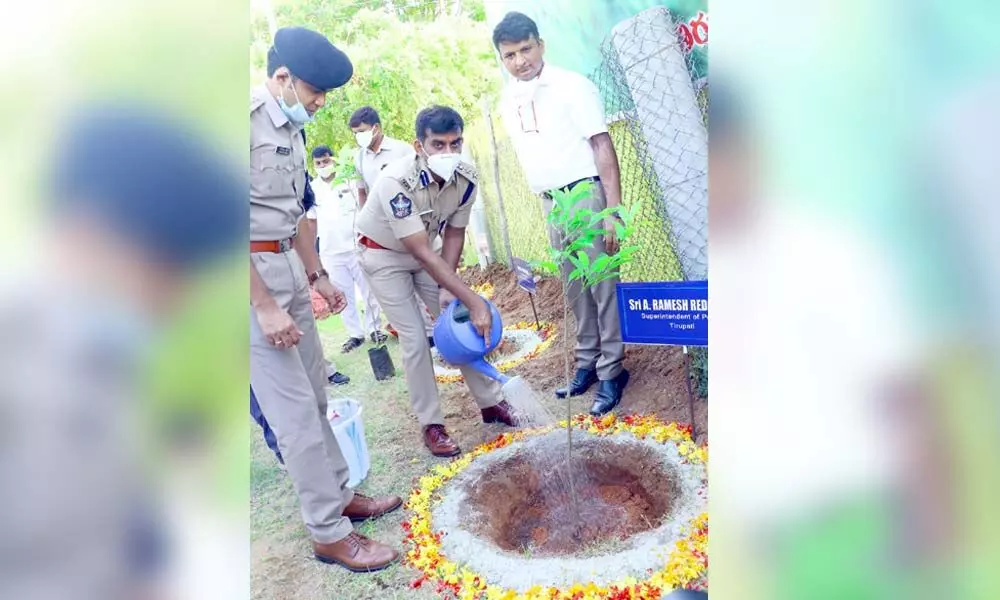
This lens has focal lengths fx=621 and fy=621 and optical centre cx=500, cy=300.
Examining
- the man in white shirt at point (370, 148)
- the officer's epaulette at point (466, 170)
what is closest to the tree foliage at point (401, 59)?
the man in white shirt at point (370, 148)

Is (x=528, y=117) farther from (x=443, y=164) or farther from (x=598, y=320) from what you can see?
(x=598, y=320)

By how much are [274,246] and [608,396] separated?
198 centimetres

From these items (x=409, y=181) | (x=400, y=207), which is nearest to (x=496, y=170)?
(x=409, y=181)

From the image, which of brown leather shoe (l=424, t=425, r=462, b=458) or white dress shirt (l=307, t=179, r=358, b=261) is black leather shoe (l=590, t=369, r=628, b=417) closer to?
brown leather shoe (l=424, t=425, r=462, b=458)

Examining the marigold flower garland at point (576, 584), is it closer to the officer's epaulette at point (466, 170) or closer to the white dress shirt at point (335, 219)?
the officer's epaulette at point (466, 170)

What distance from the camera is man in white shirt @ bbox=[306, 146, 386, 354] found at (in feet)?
17.3

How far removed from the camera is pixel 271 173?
211 centimetres

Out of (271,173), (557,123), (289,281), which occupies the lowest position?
(289,281)

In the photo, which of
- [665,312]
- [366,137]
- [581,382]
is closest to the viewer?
[665,312]

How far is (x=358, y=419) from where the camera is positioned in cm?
297

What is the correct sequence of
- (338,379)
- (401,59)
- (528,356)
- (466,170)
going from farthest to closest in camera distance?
(401,59), (338,379), (528,356), (466,170)

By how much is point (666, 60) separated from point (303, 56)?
165cm
